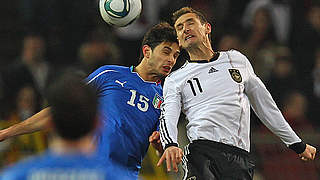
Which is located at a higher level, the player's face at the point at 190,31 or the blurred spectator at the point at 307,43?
the player's face at the point at 190,31

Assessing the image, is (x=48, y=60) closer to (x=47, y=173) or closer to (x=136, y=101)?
(x=136, y=101)

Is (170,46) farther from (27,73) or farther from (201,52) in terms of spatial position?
(27,73)

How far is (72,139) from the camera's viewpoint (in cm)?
306

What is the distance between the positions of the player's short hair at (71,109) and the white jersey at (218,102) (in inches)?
93.7

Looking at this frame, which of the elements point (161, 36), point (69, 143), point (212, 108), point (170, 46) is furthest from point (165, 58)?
point (69, 143)

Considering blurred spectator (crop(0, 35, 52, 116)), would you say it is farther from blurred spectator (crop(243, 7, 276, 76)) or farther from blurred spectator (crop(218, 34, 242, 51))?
blurred spectator (crop(243, 7, 276, 76))

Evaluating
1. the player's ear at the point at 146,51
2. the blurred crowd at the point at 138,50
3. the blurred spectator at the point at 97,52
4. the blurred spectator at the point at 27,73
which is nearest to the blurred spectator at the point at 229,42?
the blurred crowd at the point at 138,50

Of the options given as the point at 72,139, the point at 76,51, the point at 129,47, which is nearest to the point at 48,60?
the point at 76,51

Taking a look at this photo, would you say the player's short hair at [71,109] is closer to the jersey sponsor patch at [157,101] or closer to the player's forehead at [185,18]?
the player's forehead at [185,18]

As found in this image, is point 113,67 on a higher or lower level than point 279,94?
higher

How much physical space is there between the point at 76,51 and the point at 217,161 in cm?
599

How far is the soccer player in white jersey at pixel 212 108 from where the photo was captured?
218 inches

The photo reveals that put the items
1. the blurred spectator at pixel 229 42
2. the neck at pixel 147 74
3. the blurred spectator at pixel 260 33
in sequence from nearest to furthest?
1. the neck at pixel 147 74
2. the blurred spectator at pixel 229 42
3. the blurred spectator at pixel 260 33

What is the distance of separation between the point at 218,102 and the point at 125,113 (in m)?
0.90
